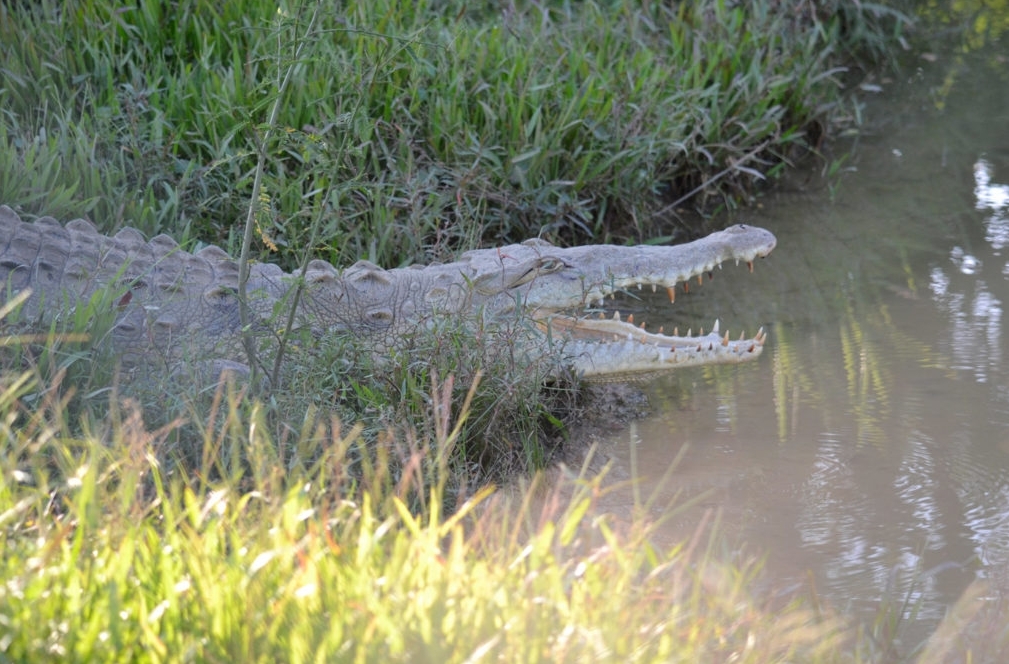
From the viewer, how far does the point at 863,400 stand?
3.77 meters

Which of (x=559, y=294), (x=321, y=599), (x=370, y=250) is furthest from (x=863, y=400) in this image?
(x=321, y=599)

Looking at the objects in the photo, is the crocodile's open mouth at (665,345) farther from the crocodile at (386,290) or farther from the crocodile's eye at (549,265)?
the crocodile's eye at (549,265)

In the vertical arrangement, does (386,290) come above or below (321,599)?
below

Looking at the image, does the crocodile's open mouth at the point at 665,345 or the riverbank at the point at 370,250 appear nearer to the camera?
the riverbank at the point at 370,250

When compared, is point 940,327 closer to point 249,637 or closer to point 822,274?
point 822,274

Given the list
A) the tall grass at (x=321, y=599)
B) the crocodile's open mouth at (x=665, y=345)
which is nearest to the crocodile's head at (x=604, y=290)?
the crocodile's open mouth at (x=665, y=345)

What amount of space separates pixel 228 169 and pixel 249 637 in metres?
3.23

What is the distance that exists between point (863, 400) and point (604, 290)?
0.94 m

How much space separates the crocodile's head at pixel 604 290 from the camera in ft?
11.9

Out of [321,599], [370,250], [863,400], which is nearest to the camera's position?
[321,599]

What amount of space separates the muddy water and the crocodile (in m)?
0.29

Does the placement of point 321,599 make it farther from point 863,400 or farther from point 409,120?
point 409,120

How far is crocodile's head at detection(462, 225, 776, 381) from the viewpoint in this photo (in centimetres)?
361

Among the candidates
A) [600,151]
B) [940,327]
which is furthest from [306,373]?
[940,327]
